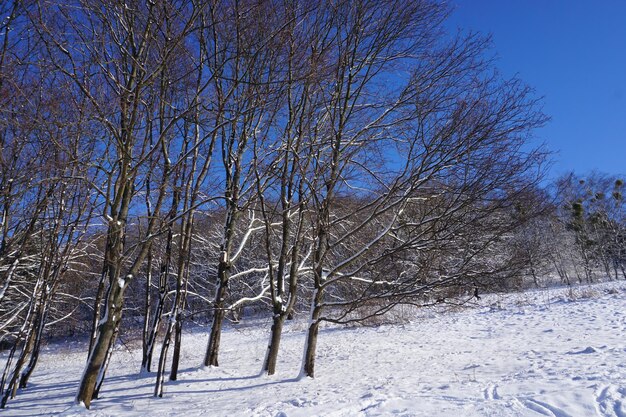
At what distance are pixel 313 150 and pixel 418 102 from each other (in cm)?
240

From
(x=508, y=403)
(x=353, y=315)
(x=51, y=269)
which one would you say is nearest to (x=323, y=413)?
(x=508, y=403)

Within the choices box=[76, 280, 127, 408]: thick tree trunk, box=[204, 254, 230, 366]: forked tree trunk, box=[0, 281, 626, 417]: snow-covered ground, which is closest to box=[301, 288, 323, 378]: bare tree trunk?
box=[0, 281, 626, 417]: snow-covered ground

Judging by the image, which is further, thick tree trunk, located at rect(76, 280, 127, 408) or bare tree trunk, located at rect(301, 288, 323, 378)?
bare tree trunk, located at rect(301, 288, 323, 378)

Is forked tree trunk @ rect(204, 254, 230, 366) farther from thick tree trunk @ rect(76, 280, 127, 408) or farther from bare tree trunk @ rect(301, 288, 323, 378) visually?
thick tree trunk @ rect(76, 280, 127, 408)

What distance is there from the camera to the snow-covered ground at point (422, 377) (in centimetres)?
435

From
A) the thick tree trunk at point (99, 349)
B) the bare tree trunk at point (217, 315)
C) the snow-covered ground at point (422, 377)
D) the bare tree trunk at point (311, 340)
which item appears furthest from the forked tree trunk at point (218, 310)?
the thick tree trunk at point (99, 349)

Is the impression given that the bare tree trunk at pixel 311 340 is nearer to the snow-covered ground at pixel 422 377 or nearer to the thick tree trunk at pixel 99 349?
the snow-covered ground at pixel 422 377

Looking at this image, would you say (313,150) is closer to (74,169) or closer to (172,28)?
(172,28)

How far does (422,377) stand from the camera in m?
6.44

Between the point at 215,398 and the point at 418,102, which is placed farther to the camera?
the point at 418,102

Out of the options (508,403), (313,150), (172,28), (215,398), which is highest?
(172,28)

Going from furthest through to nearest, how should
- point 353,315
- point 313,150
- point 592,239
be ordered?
point 592,239 → point 353,315 → point 313,150

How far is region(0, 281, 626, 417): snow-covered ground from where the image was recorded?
4.35 meters

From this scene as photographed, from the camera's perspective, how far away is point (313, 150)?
861 centimetres
